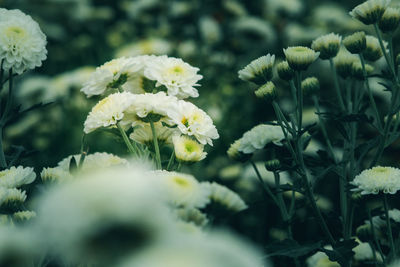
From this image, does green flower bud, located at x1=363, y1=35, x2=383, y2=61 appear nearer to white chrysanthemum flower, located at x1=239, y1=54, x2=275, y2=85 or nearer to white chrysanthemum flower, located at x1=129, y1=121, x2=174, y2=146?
white chrysanthemum flower, located at x1=239, y1=54, x2=275, y2=85

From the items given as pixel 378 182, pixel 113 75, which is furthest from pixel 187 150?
pixel 378 182

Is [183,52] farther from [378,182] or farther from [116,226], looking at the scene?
[116,226]

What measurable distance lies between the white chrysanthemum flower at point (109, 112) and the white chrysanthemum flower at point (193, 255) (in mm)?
625

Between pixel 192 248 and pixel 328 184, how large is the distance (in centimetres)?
245

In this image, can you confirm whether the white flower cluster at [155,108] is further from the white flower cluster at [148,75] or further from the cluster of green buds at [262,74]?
the cluster of green buds at [262,74]

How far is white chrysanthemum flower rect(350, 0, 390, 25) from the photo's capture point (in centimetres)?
116

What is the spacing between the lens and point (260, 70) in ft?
3.84

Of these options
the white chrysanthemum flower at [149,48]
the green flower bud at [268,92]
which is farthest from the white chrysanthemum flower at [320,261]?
the white chrysanthemum flower at [149,48]

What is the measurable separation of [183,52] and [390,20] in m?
1.99

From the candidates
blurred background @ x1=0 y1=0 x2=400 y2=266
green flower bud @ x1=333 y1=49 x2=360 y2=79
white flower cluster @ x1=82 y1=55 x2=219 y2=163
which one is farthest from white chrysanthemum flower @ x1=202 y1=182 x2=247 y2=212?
blurred background @ x1=0 y1=0 x2=400 y2=266

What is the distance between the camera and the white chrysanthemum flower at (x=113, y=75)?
1.16 m

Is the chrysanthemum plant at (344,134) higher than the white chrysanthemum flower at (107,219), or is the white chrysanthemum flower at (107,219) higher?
the chrysanthemum plant at (344,134)

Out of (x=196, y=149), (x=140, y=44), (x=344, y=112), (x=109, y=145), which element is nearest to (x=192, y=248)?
(x=196, y=149)

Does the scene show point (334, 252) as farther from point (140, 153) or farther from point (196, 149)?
point (140, 153)
